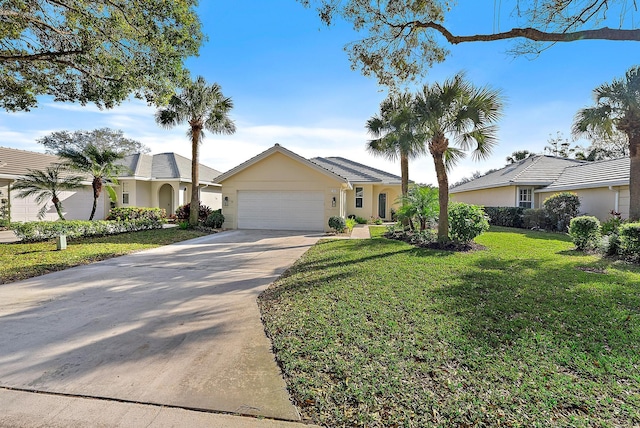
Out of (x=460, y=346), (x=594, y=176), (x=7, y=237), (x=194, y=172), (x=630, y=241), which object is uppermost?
(x=194, y=172)

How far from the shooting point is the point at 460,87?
990 centimetres

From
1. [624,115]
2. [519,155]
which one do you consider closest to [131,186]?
[624,115]

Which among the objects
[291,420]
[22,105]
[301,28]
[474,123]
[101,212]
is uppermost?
[301,28]

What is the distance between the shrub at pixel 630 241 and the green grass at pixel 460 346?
1.84m

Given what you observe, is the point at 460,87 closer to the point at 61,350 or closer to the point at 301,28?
the point at 301,28

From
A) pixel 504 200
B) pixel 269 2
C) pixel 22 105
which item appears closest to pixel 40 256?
pixel 22 105

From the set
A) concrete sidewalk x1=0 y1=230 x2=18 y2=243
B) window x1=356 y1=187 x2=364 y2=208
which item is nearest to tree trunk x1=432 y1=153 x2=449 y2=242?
window x1=356 y1=187 x2=364 y2=208

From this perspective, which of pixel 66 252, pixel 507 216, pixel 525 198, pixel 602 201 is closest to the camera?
pixel 66 252

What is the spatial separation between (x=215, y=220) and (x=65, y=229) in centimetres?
659

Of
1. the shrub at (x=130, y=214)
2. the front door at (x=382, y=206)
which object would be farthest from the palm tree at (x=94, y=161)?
the front door at (x=382, y=206)

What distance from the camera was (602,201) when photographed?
50.8 ft

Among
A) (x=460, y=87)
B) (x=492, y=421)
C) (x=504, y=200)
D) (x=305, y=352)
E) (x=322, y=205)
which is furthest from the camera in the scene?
(x=504, y=200)

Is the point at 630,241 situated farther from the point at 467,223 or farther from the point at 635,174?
the point at 635,174

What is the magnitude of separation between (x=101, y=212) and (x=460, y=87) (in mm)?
23549
